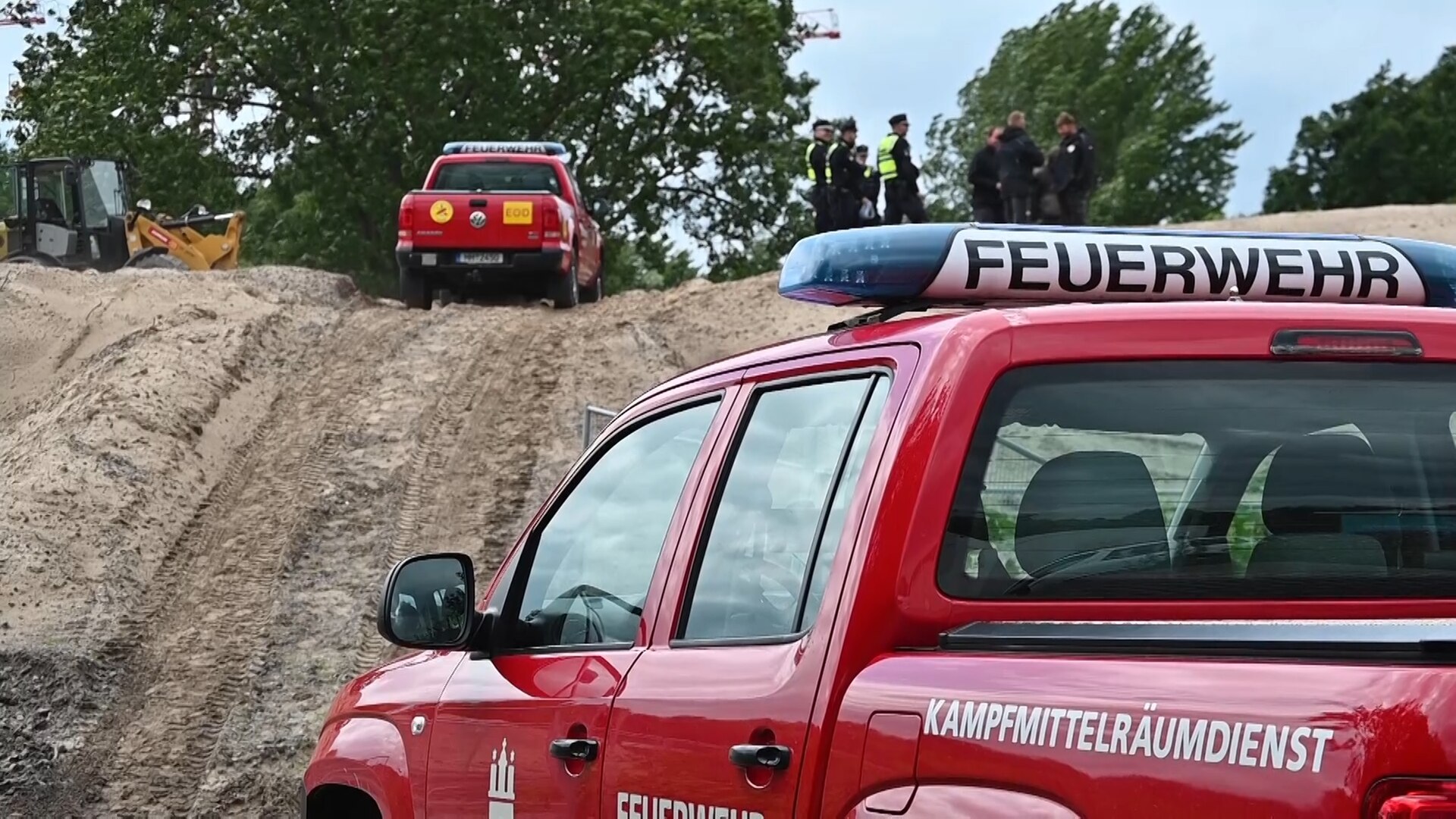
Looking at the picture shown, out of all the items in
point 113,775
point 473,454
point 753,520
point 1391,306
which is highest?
point 1391,306

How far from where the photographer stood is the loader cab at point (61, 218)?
2738 cm

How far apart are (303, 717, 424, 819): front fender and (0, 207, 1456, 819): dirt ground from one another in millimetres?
4087

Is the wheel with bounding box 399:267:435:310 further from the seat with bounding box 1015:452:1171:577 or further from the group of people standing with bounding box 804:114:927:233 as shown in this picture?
the seat with bounding box 1015:452:1171:577

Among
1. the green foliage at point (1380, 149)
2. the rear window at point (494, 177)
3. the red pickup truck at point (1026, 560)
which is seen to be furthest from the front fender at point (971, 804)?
the green foliage at point (1380, 149)

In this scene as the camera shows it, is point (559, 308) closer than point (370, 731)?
No

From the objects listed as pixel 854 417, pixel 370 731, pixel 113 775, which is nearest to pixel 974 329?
pixel 854 417

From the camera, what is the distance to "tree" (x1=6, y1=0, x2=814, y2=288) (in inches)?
1361

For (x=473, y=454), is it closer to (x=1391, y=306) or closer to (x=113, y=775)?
(x=113, y=775)

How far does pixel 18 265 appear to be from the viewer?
789 inches

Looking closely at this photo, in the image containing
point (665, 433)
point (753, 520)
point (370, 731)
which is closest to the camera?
point (753, 520)

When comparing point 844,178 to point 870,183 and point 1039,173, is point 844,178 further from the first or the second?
point 1039,173

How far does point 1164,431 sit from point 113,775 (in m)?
7.14

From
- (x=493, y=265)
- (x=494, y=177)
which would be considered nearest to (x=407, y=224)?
(x=493, y=265)

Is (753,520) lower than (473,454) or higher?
higher
